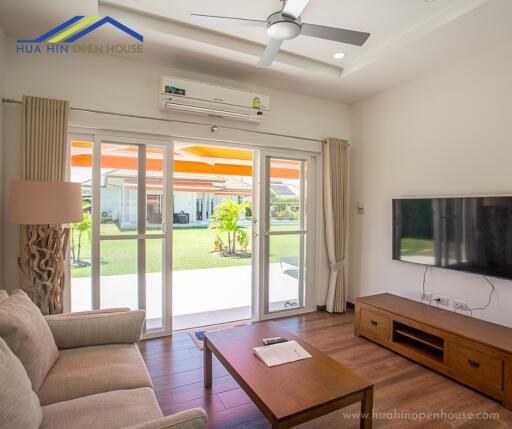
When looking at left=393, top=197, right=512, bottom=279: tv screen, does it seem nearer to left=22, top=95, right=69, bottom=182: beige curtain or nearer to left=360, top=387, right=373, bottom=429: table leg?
left=360, top=387, right=373, bottom=429: table leg

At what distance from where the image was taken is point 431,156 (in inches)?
131

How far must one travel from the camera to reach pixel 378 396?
7.53ft

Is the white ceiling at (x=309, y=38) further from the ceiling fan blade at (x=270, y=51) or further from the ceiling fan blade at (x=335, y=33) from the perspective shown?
the ceiling fan blade at (x=335, y=33)

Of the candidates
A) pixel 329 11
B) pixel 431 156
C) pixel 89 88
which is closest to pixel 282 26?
pixel 329 11

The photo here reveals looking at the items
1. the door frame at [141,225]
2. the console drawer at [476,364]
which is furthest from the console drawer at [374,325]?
the door frame at [141,225]

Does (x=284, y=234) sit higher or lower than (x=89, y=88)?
lower

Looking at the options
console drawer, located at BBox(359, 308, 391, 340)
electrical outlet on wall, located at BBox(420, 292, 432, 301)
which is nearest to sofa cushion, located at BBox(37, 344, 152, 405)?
console drawer, located at BBox(359, 308, 391, 340)

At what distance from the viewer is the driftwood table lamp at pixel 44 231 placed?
2217mm

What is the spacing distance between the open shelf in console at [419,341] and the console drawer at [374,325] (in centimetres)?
8

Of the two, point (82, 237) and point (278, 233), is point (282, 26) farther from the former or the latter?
point (82, 237)

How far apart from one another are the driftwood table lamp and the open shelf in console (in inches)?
115

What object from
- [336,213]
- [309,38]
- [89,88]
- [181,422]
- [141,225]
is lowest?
[181,422]

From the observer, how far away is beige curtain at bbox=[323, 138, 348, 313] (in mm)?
4055

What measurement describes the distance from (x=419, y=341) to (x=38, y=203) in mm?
3233
